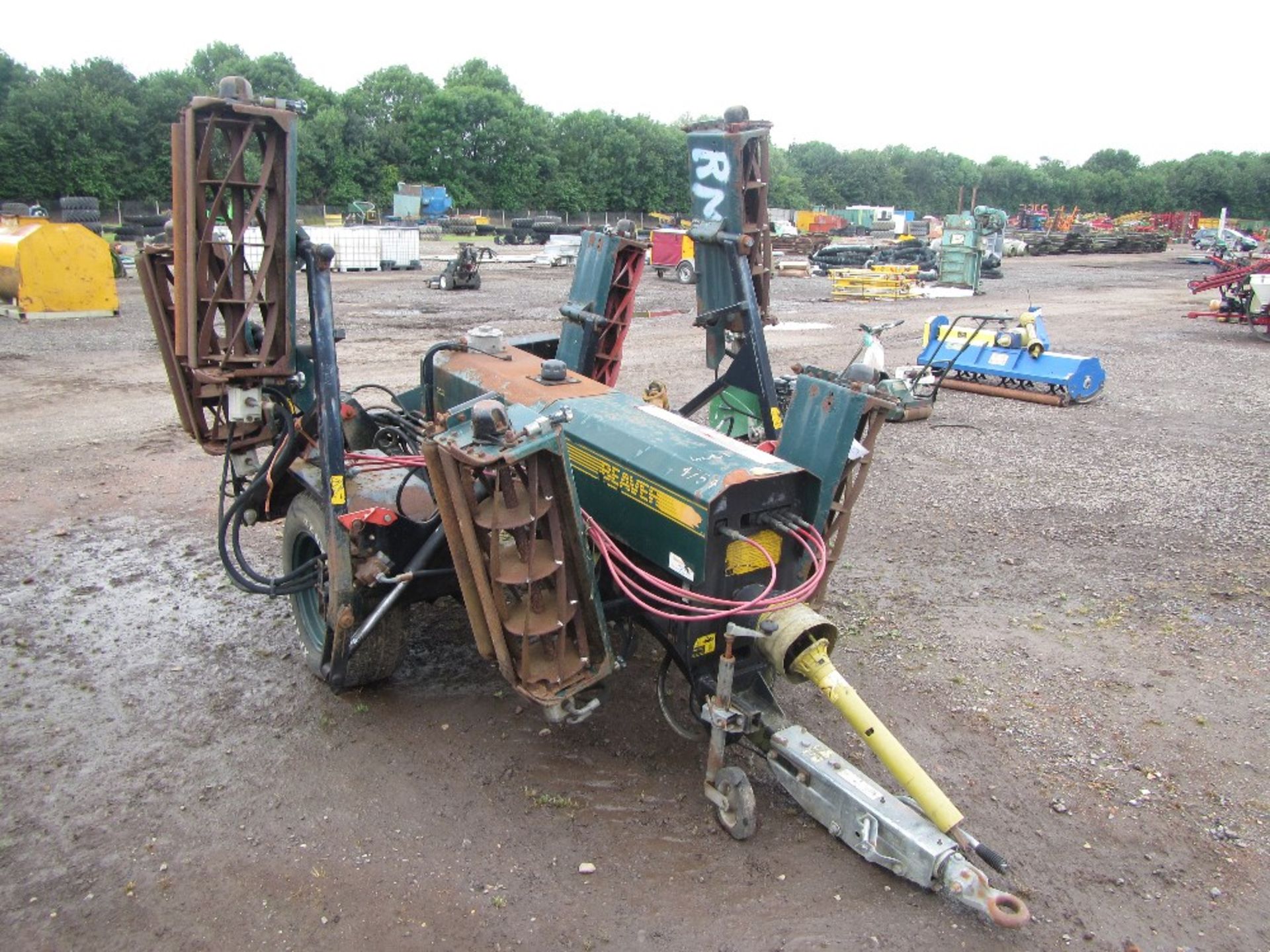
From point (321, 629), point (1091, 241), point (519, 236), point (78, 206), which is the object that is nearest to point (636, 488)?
point (321, 629)

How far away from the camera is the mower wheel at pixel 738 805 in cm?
332

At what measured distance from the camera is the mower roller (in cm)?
318

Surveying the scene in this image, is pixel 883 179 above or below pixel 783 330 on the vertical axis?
above

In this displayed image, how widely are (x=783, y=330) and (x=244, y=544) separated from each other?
41.1 feet

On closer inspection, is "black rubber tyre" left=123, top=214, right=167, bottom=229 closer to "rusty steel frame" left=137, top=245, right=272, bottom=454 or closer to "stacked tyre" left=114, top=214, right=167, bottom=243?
"stacked tyre" left=114, top=214, right=167, bottom=243

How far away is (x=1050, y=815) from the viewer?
3639mm

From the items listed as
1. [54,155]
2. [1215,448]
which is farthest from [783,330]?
[54,155]

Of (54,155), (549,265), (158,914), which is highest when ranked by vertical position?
(54,155)

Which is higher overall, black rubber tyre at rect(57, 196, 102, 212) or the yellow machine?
black rubber tyre at rect(57, 196, 102, 212)

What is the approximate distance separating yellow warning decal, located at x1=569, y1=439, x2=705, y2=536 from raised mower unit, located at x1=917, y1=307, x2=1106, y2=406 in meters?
7.78

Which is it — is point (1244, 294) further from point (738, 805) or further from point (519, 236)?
point (519, 236)

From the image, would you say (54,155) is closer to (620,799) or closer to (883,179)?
(620,799)

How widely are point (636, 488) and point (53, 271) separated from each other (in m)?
15.8

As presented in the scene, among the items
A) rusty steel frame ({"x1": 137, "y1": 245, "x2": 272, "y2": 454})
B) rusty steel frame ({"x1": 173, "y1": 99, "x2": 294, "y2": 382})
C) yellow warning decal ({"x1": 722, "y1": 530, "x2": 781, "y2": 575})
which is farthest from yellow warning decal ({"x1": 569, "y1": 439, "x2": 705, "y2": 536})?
rusty steel frame ({"x1": 137, "y1": 245, "x2": 272, "y2": 454})
